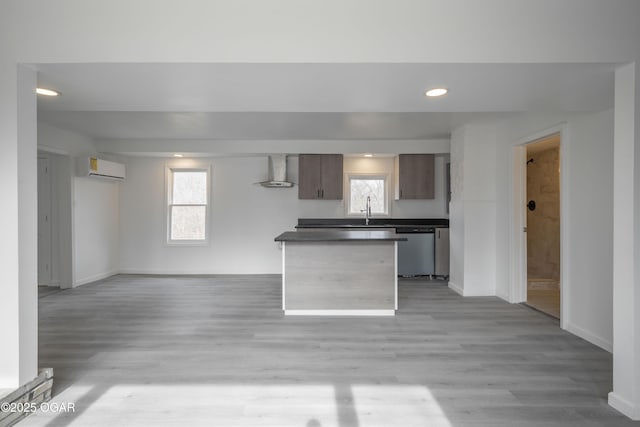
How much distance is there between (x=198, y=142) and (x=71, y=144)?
6.14 feet

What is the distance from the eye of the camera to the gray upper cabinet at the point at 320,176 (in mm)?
6254

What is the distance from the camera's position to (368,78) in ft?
7.06

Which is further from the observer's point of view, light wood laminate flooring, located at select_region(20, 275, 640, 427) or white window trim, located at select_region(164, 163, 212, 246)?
white window trim, located at select_region(164, 163, 212, 246)

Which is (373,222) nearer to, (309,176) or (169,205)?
(309,176)

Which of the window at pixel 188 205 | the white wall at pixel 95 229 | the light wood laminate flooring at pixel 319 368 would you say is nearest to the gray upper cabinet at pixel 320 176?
the window at pixel 188 205

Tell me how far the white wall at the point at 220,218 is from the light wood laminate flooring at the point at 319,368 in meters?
2.31

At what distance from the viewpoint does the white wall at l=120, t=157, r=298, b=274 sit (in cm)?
660

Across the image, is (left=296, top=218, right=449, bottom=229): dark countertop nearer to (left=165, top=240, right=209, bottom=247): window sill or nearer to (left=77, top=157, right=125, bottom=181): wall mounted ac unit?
(left=165, top=240, right=209, bottom=247): window sill

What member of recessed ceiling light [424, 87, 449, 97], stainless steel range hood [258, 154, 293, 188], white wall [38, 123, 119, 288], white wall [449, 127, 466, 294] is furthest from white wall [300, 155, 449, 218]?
recessed ceiling light [424, 87, 449, 97]

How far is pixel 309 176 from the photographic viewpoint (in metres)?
6.28

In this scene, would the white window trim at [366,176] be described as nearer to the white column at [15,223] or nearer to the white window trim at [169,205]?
the white window trim at [169,205]

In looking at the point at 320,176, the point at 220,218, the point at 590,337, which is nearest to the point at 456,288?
the point at 590,337

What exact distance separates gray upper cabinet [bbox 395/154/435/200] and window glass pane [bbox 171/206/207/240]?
3.84 meters

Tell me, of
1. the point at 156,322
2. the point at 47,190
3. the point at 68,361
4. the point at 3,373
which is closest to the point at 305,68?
the point at 3,373
